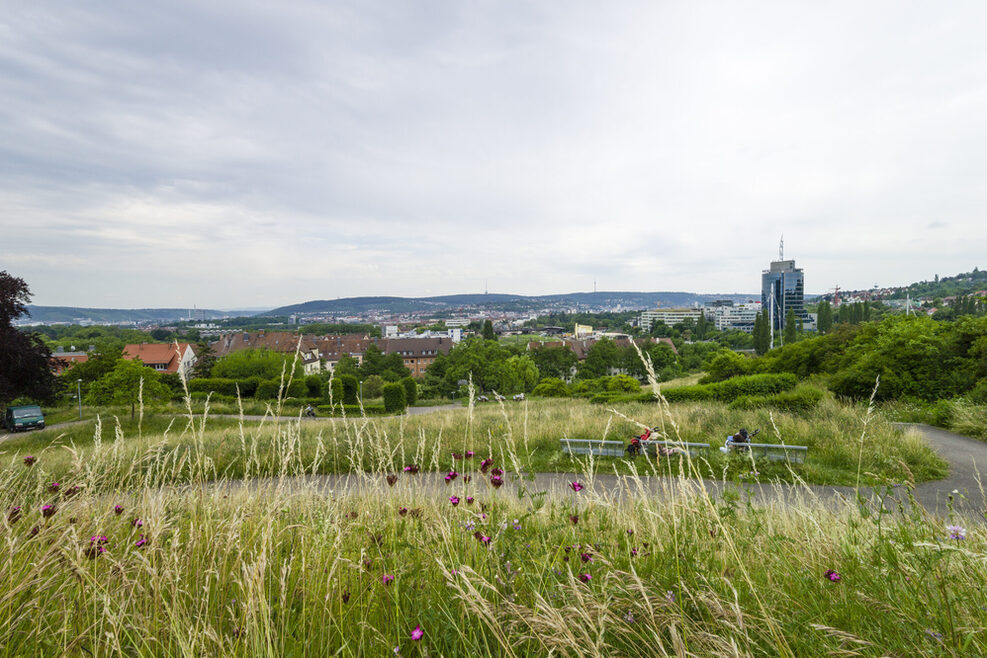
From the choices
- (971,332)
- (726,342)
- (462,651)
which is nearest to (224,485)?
(462,651)

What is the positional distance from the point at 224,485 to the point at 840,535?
4.53 meters

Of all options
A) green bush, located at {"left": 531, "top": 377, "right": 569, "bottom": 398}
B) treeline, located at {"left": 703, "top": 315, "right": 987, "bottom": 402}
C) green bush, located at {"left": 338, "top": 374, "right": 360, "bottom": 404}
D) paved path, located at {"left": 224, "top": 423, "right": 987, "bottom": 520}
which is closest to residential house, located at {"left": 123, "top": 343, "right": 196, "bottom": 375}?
green bush, located at {"left": 338, "top": 374, "right": 360, "bottom": 404}

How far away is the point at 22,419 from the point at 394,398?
1973 cm

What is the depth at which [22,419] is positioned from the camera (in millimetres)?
23188

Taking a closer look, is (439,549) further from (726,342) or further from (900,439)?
(726,342)

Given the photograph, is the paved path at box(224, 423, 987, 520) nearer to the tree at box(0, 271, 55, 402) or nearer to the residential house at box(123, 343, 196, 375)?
the tree at box(0, 271, 55, 402)

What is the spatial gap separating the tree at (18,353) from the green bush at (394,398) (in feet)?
60.5

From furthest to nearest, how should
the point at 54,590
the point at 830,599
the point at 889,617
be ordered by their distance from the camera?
the point at 54,590 < the point at 830,599 < the point at 889,617

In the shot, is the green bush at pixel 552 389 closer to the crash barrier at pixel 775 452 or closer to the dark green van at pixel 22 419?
the dark green van at pixel 22 419

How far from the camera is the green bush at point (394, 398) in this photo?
33.8 metres

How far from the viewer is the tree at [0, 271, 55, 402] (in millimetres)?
21312

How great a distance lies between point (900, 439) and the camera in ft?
29.3

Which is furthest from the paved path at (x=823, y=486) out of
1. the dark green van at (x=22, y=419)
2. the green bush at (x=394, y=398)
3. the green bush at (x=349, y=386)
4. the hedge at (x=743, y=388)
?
the green bush at (x=349, y=386)

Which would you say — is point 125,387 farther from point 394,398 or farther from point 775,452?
point 775,452
